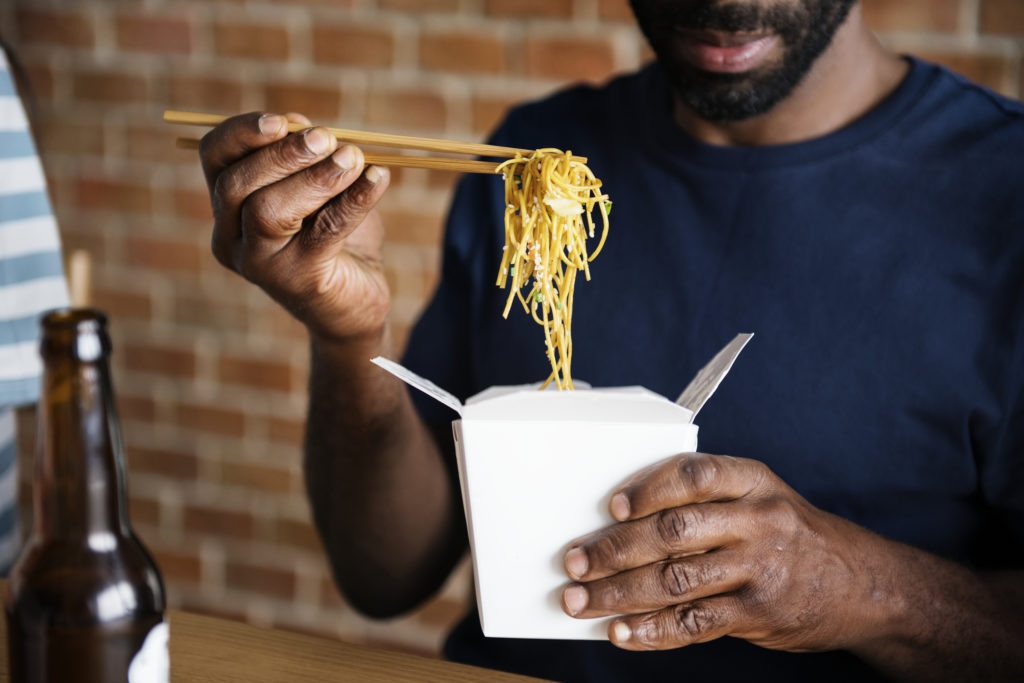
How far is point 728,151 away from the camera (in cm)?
117

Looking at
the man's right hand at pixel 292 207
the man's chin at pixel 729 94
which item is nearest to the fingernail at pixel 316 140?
the man's right hand at pixel 292 207

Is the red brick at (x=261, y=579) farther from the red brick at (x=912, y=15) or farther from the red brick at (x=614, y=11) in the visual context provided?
the red brick at (x=912, y=15)

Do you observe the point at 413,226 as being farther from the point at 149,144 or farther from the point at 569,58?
the point at 149,144

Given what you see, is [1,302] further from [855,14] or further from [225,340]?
[855,14]

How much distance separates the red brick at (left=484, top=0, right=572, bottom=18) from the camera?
1724 millimetres

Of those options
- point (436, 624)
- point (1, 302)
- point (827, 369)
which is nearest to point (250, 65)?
point (1, 302)

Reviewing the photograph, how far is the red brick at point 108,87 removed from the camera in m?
2.04

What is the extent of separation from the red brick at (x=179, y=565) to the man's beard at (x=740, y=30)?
1.67 metres

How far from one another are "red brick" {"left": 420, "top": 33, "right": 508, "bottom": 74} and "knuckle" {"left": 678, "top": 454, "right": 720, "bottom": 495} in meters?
1.22

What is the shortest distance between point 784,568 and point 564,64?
1192mm

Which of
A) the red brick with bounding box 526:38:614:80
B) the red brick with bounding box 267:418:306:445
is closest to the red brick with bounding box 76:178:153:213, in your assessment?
the red brick with bounding box 267:418:306:445

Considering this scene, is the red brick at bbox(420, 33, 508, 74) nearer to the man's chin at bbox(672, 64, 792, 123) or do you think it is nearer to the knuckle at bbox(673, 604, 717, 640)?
the man's chin at bbox(672, 64, 792, 123)

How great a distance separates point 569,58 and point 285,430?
1.00 meters

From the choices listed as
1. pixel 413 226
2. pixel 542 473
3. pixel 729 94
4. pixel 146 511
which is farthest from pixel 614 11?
pixel 146 511
